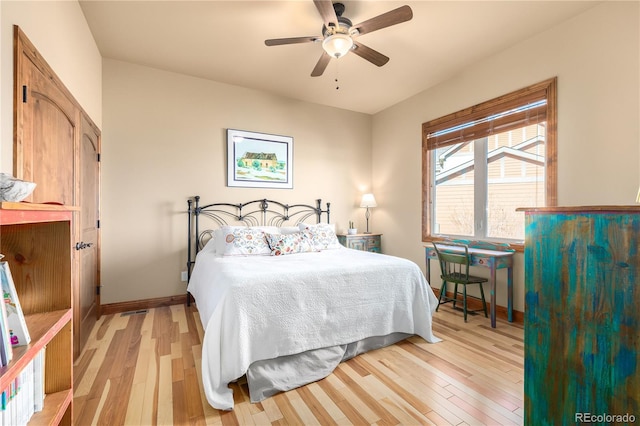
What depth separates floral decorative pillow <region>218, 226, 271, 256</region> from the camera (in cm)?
301

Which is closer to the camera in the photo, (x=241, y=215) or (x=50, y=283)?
(x=50, y=283)

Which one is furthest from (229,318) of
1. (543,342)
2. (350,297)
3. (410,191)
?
(410,191)

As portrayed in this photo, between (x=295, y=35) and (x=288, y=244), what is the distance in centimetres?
211

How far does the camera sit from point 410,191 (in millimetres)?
4297

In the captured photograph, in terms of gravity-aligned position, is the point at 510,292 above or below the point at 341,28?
below

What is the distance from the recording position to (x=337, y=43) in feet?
7.67

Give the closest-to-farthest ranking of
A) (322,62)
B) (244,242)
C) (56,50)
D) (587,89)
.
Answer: (56,50) < (587,89) < (322,62) < (244,242)

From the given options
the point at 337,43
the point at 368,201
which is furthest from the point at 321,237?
the point at 337,43

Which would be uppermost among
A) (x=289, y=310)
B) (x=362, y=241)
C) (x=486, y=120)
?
(x=486, y=120)

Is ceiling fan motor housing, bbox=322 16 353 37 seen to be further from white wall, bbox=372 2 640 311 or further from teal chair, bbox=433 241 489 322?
teal chair, bbox=433 241 489 322

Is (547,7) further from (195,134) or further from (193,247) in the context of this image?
(193,247)

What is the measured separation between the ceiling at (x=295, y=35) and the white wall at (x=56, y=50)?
0.85ft

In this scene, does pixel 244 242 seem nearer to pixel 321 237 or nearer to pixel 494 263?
pixel 321 237

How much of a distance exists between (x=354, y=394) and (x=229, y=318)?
3.05 feet
